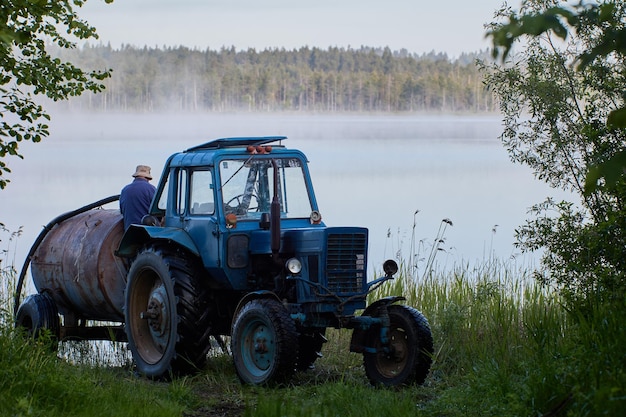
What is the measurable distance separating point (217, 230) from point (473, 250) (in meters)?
17.3

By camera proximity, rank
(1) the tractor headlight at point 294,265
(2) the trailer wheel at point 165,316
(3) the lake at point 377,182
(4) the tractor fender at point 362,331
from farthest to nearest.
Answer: (3) the lake at point 377,182
(2) the trailer wheel at point 165,316
(4) the tractor fender at point 362,331
(1) the tractor headlight at point 294,265

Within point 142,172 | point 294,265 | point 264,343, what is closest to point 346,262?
point 294,265

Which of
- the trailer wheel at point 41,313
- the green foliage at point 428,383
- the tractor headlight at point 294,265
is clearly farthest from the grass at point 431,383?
the tractor headlight at point 294,265

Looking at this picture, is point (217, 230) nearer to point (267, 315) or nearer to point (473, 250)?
point (267, 315)

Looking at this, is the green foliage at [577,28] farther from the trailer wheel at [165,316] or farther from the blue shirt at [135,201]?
the blue shirt at [135,201]

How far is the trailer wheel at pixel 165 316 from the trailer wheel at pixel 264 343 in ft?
2.14

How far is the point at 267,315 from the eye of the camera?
28.7ft

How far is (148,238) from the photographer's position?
1040 centimetres

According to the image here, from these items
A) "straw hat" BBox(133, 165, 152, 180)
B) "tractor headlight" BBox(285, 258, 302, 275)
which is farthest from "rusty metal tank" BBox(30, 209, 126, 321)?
"tractor headlight" BBox(285, 258, 302, 275)

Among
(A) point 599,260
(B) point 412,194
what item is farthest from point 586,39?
(B) point 412,194

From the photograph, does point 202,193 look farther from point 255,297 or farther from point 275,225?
point 255,297

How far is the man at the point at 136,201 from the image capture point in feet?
36.7

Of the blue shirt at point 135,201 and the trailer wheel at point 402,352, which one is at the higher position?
the blue shirt at point 135,201

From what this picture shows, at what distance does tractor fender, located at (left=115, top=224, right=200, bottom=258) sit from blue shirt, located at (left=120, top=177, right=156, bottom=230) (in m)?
0.69
